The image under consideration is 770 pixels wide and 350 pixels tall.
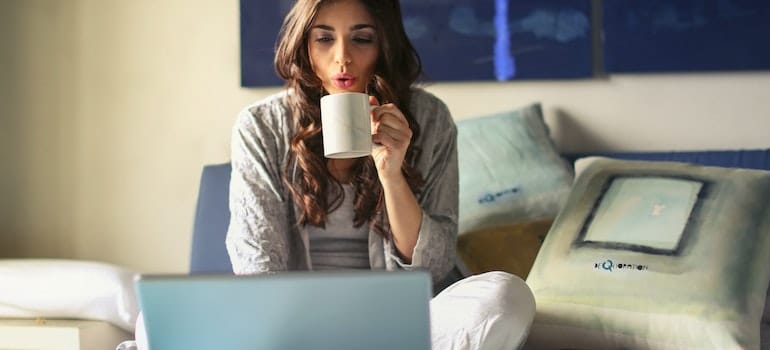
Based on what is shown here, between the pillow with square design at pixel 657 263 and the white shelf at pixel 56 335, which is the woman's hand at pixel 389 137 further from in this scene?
the white shelf at pixel 56 335

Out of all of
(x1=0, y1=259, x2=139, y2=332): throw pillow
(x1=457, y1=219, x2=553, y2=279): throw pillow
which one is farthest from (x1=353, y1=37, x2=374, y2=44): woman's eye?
(x1=0, y1=259, x2=139, y2=332): throw pillow

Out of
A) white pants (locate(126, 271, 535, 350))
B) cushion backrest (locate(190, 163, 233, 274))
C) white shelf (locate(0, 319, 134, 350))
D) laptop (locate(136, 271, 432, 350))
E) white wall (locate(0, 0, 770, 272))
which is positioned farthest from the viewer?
white wall (locate(0, 0, 770, 272))

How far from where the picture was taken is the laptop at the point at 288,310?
1.30m

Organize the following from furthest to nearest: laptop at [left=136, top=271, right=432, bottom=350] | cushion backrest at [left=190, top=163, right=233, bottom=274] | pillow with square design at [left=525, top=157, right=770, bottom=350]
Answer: cushion backrest at [left=190, top=163, right=233, bottom=274] < pillow with square design at [left=525, top=157, right=770, bottom=350] < laptop at [left=136, top=271, right=432, bottom=350]

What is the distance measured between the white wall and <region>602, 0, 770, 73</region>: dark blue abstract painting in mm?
972

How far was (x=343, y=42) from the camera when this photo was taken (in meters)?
2.11

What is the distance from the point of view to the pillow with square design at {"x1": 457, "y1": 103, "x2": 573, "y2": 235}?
2527 mm

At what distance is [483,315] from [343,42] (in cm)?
68

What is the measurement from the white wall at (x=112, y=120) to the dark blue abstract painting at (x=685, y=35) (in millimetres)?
972

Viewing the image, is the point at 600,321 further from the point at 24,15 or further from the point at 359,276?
the point at 24,15

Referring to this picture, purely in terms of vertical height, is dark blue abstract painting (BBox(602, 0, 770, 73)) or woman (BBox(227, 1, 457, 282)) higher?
dark blue abstract painting (BBox(602, 0, 770, 73))

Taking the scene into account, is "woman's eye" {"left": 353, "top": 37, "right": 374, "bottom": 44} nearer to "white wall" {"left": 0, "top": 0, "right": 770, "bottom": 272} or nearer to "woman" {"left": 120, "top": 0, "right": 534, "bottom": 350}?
"woman" {"left": 120, "top": 0, "right": 534, "bottom": 350}

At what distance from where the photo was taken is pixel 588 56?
279 centimetres

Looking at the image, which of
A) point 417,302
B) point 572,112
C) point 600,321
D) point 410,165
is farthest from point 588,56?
point 417,302
